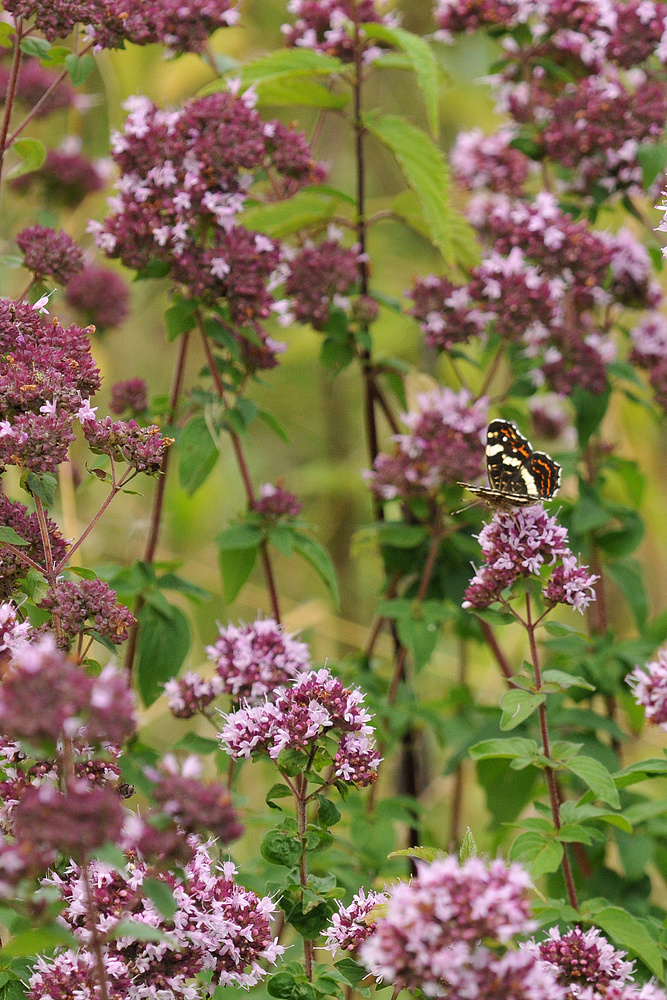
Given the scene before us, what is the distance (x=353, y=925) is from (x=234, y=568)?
846 millimetres

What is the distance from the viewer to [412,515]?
2051 millimetres

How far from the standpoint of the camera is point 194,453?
1.69 metres

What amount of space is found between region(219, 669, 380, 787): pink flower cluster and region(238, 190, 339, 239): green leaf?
3.46 ft

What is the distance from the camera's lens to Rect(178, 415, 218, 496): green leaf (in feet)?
5.51

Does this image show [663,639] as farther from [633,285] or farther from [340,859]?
[340,859]

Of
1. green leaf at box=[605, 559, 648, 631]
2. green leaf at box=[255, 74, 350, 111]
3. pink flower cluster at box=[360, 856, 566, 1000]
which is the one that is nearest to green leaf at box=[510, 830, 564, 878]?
pink flower cluster at box=[360, 856, 566, 1000]

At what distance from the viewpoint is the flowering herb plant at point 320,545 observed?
3.00 ft

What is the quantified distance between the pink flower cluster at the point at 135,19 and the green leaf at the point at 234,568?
86 cm

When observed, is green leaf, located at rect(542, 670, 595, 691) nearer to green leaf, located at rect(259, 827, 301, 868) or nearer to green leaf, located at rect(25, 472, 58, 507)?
green leaf, located at rect(259, 827, 301, 868)

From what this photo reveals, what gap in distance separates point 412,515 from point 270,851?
3.29 feet

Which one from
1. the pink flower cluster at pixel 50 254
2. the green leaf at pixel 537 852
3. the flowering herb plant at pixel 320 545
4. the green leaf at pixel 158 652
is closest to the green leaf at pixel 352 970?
the flowering herb plant at pixel 320 545

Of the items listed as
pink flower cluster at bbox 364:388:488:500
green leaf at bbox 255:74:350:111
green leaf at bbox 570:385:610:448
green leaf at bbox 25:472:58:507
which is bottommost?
green leaf at bbox 25:472:58:507

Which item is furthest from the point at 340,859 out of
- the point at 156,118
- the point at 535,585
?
the point at 156,118

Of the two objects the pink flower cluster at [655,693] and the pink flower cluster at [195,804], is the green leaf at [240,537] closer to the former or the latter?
the pink flower cluster at [655,693]
